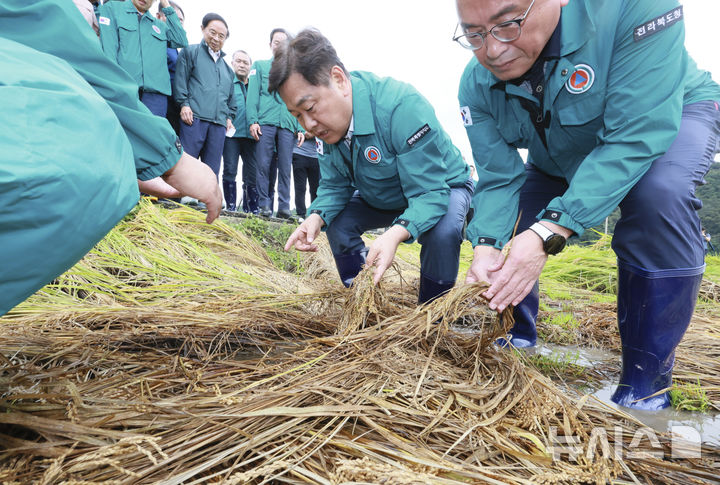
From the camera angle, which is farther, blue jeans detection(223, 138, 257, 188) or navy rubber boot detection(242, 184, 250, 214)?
navy rubber boot detection(242, 184, 250, 214)

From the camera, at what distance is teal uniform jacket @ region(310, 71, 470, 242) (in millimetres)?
2139

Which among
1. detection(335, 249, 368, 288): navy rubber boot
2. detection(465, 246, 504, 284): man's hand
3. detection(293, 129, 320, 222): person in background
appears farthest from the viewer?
detection(293, 129, 320, 222): person in background

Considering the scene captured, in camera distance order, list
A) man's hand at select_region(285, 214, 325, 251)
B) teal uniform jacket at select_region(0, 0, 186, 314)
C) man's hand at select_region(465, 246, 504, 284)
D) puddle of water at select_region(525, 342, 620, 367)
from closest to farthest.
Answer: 1. teal uniform jacket at select_region(0, 0, 186, 314)
2. man's hand at select_region(465, 246, 504, 284)
3. puddle of water at select_region(525, 342, 620, 367)
4. man's hand at select_region(285, 214, 325, 251)

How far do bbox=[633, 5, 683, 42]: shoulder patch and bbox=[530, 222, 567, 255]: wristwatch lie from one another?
2.27ft

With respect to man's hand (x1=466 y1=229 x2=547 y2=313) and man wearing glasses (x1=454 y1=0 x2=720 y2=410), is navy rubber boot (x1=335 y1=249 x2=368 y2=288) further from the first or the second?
man's hand (x1=466 y1=229 x2=547 y2=313)

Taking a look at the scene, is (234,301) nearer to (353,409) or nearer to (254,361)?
(254,361)

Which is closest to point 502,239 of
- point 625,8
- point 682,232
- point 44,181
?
point 682,232

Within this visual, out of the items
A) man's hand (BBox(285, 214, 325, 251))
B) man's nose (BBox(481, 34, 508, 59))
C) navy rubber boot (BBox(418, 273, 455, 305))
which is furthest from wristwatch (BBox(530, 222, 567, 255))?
man's hand (BBox(285, 214, 325, 251))

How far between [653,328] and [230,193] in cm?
533

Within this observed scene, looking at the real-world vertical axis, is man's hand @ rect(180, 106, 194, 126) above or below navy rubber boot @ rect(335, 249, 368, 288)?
above

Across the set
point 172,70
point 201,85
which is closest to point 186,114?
point 201,85

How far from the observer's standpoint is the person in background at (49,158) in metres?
0.67

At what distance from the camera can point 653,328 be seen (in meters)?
1.37

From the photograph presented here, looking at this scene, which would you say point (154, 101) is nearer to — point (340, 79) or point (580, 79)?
point (340, 79)
